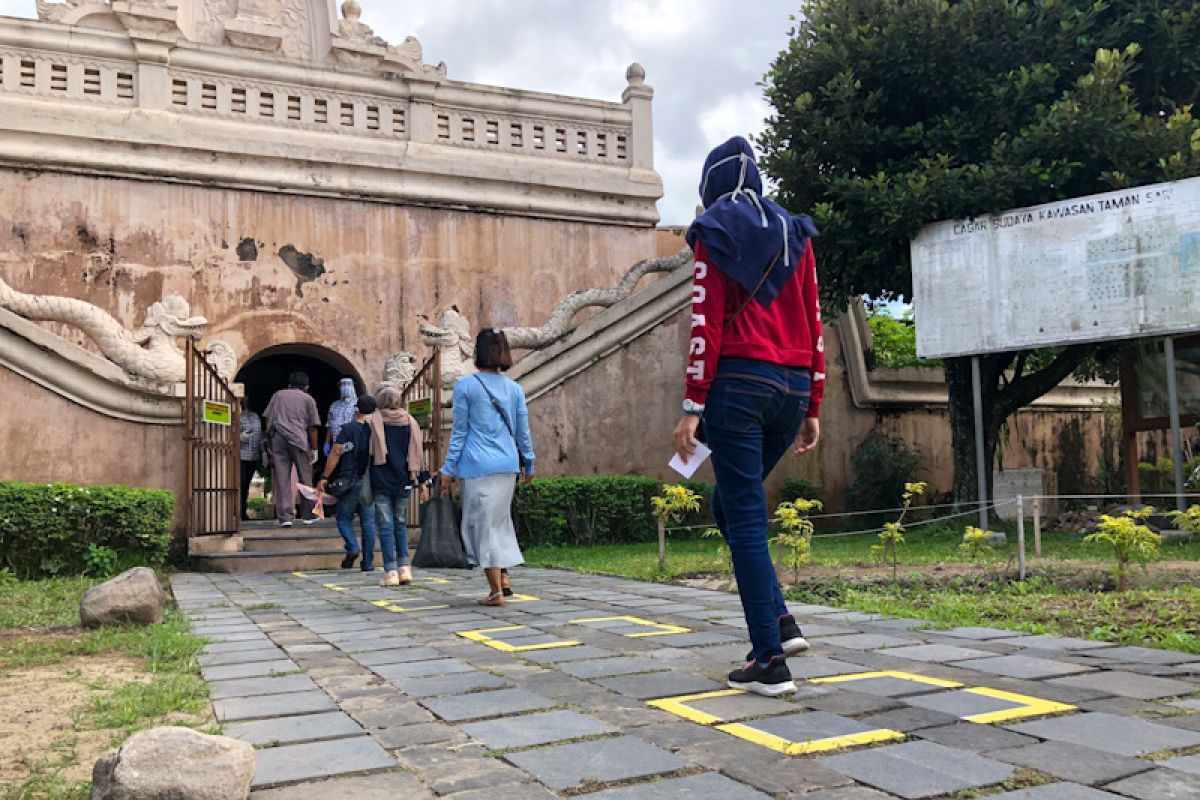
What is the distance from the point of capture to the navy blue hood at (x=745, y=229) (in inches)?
145

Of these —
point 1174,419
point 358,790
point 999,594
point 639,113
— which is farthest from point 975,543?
point 639,113

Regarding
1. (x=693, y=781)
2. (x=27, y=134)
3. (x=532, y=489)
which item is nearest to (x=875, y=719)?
(x=693, y=781)

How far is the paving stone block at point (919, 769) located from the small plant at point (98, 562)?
26.3 feet

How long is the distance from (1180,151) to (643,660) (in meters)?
9.48

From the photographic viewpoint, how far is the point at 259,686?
3.83 metres

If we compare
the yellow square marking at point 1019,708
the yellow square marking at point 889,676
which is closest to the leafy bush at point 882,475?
the yellow square marking at point 889,676

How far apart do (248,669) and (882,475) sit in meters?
11.0

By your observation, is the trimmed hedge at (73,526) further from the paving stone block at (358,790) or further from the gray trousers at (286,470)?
the paving stone block at (358,790)

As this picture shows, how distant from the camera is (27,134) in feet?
42.7

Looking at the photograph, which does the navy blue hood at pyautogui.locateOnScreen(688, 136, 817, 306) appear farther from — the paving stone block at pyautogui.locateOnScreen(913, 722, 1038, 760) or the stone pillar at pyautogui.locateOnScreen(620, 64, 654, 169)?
the stone pillar at pyautogui.locateOnScreen(620, 64, 654, 169)

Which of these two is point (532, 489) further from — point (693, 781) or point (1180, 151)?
point (693, 781)

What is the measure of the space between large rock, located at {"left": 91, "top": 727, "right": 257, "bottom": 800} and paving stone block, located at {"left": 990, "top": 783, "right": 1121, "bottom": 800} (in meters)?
1.81

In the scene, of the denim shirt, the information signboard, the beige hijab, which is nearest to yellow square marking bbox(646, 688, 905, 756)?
the denim shirt

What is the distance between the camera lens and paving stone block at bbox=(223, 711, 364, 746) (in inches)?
120
